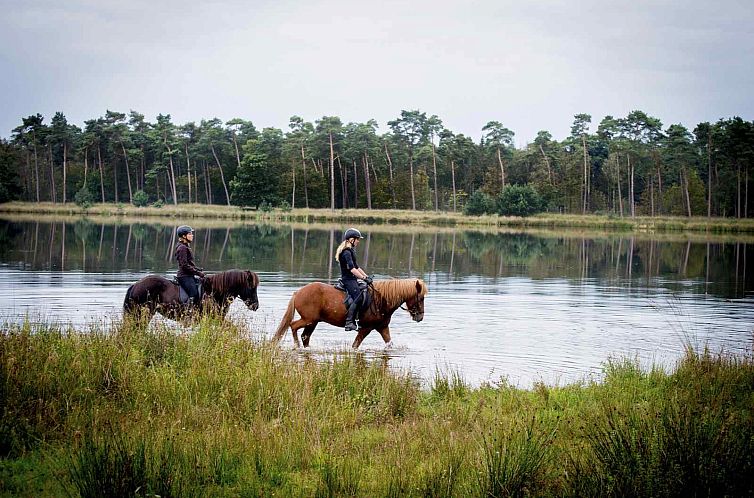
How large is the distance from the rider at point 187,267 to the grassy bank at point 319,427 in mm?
3554

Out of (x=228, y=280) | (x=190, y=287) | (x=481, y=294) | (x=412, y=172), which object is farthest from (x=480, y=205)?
(x=190, y=287)

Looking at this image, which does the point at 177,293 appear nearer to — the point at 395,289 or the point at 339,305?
the point at 339,305

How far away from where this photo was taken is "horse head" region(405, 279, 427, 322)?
15.2 m

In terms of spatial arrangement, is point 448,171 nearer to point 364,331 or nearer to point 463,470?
point 364,331

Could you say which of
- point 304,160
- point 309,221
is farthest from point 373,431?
point 304,160

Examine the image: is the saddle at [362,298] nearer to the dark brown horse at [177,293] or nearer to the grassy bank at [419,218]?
the dark brown horse at [177,293]

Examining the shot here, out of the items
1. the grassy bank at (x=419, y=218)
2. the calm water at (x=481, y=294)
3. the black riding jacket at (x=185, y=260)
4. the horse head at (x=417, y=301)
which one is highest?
the grassy bank at (x=419, y=218)

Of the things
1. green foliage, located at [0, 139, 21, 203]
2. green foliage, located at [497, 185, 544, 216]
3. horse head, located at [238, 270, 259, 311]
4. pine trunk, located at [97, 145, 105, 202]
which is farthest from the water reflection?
pine trunk, located at [97, 145, 105, 202]

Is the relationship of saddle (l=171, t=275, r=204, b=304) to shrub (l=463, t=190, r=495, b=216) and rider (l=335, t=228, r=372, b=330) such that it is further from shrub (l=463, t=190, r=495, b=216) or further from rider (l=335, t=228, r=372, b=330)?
shrub (l=463, t=190, r=495, b=216)

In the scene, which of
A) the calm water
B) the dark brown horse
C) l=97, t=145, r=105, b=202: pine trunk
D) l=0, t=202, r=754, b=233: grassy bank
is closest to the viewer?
the dark brown horse

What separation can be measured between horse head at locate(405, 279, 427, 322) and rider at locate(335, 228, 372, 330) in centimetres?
105

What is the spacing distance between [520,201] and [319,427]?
85.5 metres

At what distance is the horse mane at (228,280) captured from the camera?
1527cm

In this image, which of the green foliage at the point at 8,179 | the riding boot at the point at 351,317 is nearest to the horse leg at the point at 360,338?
the riding boot at the point at 351,317
